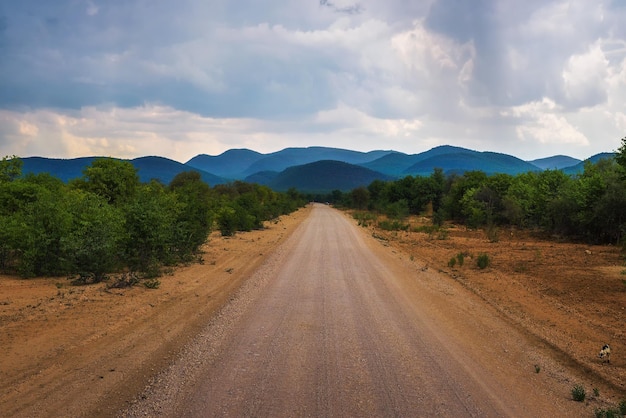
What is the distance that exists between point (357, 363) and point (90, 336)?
5.01 m

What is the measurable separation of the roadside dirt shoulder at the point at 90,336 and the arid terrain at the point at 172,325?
2 cm

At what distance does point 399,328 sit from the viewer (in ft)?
28.9

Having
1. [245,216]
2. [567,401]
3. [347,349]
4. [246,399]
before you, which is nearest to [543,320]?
[567,401]

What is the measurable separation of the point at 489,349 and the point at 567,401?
78.5 inches

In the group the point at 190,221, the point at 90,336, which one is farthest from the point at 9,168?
the point at 90,336

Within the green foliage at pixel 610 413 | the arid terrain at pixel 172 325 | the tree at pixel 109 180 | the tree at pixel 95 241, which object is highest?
the tree at pixel 109 180

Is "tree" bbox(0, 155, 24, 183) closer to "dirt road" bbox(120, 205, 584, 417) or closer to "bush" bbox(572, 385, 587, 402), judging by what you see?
"dirt road" bbox(120, 205, 584, 417)

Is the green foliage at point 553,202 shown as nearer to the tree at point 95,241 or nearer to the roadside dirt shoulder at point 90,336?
the roadside dirt shoulder at point 90,336

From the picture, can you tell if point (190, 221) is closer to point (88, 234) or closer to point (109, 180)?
point (88, 234)

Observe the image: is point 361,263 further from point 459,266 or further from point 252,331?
point 252,331

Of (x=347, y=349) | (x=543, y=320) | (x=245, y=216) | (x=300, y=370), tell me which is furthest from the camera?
(x=245, y=216)

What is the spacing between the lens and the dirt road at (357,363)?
539cm

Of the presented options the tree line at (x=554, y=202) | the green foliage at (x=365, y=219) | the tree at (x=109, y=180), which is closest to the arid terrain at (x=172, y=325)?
the tree line at (x=554, y=202)

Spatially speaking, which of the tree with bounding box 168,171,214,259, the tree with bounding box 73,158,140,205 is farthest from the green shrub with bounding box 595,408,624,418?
the tree with bounding box 73,158,140,205
